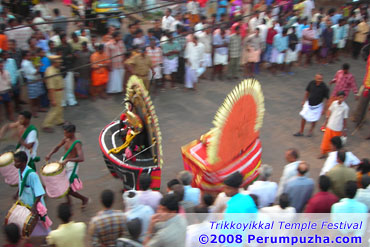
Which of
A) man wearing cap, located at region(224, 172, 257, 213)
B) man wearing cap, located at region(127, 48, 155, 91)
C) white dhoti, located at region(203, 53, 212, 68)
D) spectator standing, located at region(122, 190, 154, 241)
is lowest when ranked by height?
spectator standing, located at region(122, 190, 154, 241)

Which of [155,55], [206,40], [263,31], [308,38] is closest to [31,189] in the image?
[155,55]

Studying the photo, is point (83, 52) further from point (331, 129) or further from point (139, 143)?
point (331, 129)

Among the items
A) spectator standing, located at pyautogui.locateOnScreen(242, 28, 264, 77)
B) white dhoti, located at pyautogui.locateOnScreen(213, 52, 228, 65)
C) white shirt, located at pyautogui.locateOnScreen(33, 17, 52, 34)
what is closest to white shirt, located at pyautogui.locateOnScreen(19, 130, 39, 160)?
white shirt, located at pyautogui.locateOnScreen(33, 17, 52, 34)

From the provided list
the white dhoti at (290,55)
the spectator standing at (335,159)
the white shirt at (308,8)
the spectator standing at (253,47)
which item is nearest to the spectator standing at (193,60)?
the spectator standing at (253,47)

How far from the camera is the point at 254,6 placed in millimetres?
14023

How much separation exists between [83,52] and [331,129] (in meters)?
5.32

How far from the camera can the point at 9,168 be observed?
6164 mm

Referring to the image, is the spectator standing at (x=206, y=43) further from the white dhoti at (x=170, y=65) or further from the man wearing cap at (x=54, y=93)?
the man wearing cap at (x=54, y=93)

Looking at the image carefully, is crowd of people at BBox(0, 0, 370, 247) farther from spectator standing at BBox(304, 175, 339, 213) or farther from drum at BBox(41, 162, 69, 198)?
drum at BBox(41, 162, 69, 198)

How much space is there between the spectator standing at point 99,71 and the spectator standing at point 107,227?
5443 millimetres

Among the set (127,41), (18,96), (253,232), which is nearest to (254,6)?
(127,41)

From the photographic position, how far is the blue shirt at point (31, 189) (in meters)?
5.38

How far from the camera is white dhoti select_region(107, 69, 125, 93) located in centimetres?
998

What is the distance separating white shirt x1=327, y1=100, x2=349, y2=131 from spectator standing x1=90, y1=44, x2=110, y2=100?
4.74m
